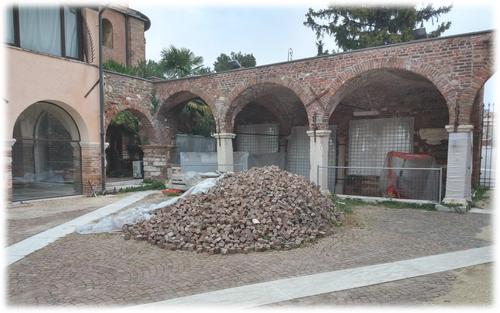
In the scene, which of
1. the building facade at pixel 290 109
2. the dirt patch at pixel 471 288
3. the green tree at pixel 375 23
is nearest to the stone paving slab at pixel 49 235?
the building facade at pixel 290 109

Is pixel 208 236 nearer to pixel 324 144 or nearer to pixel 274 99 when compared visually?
pixel 324 144

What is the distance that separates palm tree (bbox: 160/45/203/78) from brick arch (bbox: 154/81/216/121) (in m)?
2.95

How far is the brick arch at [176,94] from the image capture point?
11664mm

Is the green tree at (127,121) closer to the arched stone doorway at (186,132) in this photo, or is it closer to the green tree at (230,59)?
the arched stone doorway at (186,132)

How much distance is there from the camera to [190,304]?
315 centimetres

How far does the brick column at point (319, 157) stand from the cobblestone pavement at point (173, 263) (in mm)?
3514

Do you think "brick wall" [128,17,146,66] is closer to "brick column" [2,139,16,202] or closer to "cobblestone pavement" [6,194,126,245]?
"cobblestone pavement" [6,194,126,245]

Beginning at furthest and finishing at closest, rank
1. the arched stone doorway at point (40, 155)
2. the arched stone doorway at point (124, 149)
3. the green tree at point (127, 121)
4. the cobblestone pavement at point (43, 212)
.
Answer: the arched stone doorway at point (124, 149) < the green tree at point (127, 121) < the arched stone doorway at point (40, 155) < the cobblestone pavement at point (43, 212)

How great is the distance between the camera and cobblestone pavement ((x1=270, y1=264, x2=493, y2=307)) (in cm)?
317

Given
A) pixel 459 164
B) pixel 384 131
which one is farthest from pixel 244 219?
pixel 384 131

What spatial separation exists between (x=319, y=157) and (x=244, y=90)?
3.36 metres

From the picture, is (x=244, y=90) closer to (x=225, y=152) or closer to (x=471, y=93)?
(x=225, y=152)

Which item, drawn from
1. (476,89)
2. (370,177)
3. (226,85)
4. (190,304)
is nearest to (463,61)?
(476,89)

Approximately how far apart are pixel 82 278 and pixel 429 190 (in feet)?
30.0
